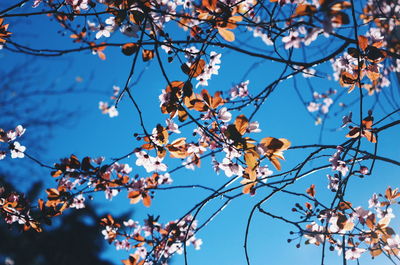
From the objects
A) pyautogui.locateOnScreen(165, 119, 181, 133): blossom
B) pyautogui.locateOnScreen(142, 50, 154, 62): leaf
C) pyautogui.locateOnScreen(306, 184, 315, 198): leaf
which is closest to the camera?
pyautogui.locateOnScreen(142, 50, 154, 62): leaf

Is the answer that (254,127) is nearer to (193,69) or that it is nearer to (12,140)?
(193,69)

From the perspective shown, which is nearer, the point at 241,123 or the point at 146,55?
the point at 241,123

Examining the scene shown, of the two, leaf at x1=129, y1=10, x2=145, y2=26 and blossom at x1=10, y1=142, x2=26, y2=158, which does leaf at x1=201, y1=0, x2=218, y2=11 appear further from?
blossom at x1=10, y1=142, x2=26, y2=158

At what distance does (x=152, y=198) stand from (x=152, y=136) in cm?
68

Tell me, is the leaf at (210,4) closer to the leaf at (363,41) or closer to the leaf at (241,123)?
the leaf at (241,123)

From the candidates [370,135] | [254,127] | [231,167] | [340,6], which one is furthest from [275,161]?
[340,6]

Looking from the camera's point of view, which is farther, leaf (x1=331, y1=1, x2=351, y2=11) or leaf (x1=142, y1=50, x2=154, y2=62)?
leaf (x1=142, y1=50, x2=154, y2=62)

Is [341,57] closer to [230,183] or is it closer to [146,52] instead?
[230,183]

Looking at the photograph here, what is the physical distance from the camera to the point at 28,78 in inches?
163

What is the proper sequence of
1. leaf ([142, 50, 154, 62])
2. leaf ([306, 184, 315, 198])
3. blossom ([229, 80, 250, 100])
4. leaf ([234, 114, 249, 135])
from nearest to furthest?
leaf ([234, 114, 249, 135])
leaf ([142, 50, 154, 62])
leaf ([306, 184, 315, 198])
blossom ([229, 80, 250, 100])

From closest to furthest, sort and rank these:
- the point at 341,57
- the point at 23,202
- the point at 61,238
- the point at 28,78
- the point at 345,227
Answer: the point at 345,227 < the point at 341,57 < the point at 23,202 < the point at 28,78 < the point at 61,238

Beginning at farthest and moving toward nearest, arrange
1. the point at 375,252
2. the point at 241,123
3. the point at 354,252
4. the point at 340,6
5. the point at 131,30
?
the point at 354,252 < the point at 375,252 < the point at 131,30 < the point at 241,123 < the point at 340,6

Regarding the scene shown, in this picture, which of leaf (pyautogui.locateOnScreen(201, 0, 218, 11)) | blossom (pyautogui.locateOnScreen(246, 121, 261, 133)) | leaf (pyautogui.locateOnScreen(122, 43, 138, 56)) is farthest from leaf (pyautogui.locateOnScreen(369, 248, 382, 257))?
leaf (pyautogui.locateOnScreen(122, 43, 138, 56))

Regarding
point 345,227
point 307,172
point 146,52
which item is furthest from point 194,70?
point 345,227
